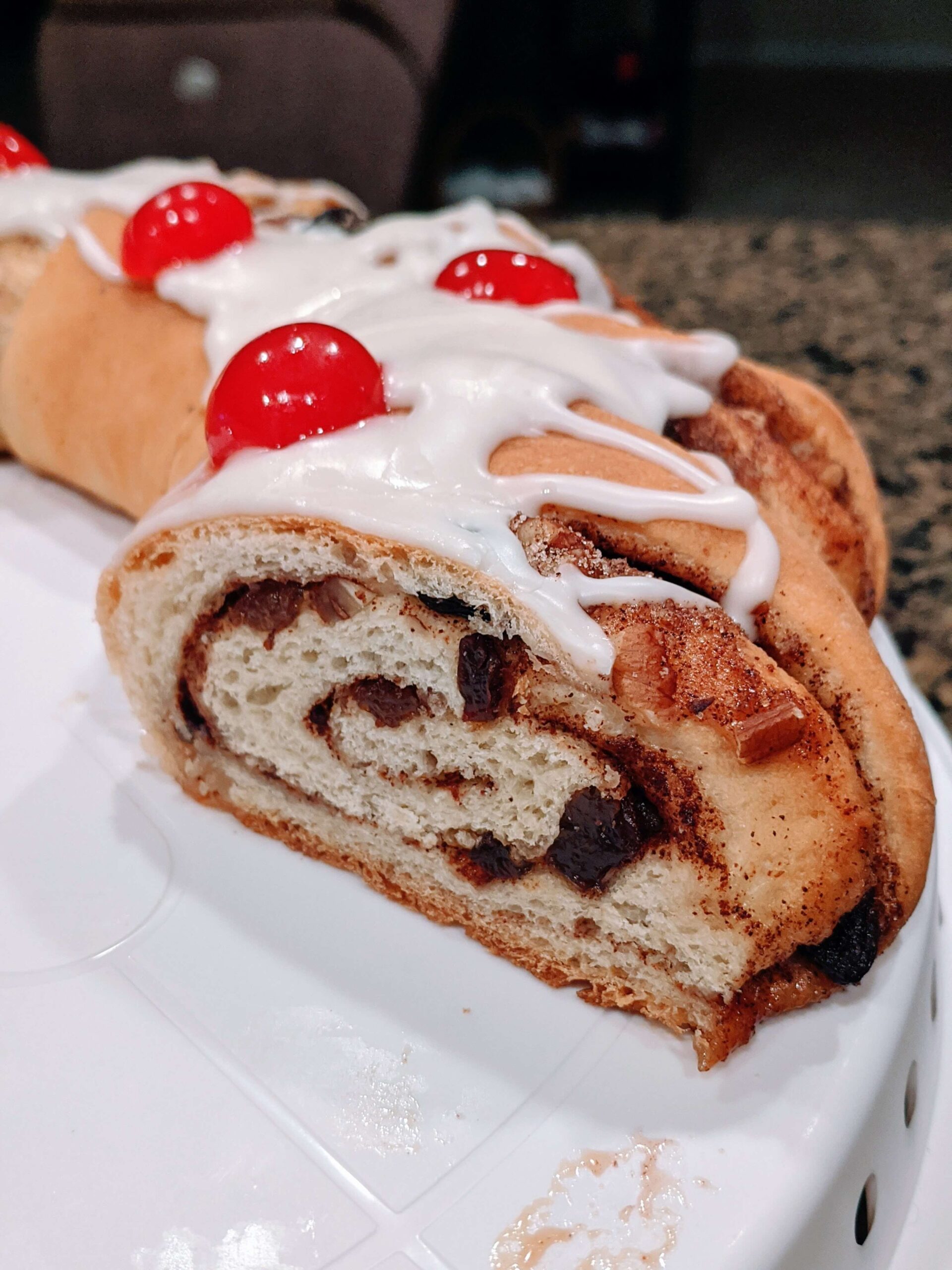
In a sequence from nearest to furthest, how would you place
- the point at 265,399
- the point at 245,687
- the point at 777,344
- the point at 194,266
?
the point at 265,399, the point at 245,687, the point at 194,266, the point at 777,344

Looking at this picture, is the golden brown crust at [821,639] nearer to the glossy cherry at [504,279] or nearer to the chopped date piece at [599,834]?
the chopped date piece at [599,834]

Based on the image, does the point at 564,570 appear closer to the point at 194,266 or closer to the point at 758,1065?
the point at 758,1065

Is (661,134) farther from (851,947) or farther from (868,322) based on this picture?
(851,947)

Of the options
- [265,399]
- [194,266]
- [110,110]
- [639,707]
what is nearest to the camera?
[639,707]

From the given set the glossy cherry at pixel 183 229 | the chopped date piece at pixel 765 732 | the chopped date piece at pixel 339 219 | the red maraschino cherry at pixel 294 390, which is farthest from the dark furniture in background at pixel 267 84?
the chopped date piece at pixel 765 732

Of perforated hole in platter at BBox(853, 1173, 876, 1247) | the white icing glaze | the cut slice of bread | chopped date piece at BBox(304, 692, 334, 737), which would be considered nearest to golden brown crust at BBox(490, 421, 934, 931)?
the cut slice of bread

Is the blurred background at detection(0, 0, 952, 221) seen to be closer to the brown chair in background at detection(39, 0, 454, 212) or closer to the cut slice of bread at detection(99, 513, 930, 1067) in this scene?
the brown chair in background at detection(39, 0, 454, 212)

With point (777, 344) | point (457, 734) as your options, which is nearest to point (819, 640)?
point (457, 734)
